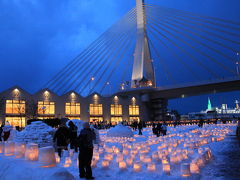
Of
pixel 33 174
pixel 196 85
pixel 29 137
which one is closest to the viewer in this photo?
pixel 33 174

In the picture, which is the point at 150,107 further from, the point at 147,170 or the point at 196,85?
the point at 147,170

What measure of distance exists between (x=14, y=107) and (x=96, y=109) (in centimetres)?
1499

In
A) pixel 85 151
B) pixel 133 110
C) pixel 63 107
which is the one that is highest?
pixel 63 107

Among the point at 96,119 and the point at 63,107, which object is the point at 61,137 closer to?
the point at 63,107

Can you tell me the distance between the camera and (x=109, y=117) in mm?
50438

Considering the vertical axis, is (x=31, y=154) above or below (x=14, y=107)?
below

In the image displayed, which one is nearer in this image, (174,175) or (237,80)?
(174,175)

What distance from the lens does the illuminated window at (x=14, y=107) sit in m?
40.1

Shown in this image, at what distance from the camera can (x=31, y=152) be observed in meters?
3.75

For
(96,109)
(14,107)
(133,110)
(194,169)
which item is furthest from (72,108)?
(194,169)

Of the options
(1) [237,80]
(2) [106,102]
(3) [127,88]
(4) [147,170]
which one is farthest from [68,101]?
(4) [147,170]

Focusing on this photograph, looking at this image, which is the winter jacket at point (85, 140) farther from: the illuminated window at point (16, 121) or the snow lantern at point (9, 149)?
the illuminated window at point (16, 121)

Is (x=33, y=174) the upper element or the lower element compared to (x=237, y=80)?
lower

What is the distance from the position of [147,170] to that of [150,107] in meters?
54.7
